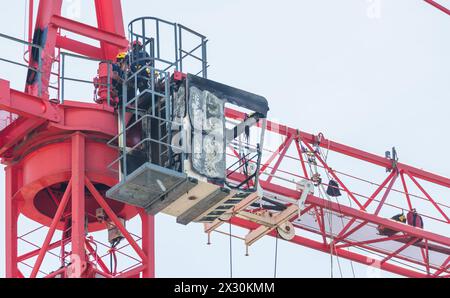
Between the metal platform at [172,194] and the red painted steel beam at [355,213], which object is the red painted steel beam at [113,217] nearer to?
the metal platform at [172,194]

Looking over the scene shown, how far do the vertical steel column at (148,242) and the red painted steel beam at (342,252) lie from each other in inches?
147

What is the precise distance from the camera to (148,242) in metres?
Result: 42.4

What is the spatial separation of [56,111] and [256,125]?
15.7ft

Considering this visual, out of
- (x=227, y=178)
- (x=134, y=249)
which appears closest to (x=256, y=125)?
(x=227, y=178)

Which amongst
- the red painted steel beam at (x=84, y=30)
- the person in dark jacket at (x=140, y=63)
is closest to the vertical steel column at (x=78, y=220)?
the person in dark jacket at (x=140, y=63)

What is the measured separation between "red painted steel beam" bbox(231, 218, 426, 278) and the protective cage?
10.5 feet

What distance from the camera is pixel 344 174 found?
47.1m

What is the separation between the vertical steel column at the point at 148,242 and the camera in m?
41.9

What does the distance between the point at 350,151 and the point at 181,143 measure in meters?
7.85

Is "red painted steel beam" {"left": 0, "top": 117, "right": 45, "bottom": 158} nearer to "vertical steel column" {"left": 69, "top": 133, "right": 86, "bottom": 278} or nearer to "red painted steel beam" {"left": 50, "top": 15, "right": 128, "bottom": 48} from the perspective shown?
"vertical steel column" {"left": 69, "top": 133, "right": 86, "bottom": 278}

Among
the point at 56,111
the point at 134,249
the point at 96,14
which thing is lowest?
the point at 134,249

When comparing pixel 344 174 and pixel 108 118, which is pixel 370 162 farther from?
pixel 108 118

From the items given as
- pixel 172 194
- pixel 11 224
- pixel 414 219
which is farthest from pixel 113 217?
pixel 414 219

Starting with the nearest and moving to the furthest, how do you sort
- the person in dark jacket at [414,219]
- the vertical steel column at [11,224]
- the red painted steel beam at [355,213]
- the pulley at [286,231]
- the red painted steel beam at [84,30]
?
Answer: 1. the vertical steel column at [11,224]
2. the red painted steel beam at [84,30]
3. the red painted steel beam at [355,213]
4. the pulley at [286,231]
5. the person in dark jacket at [414,219]
